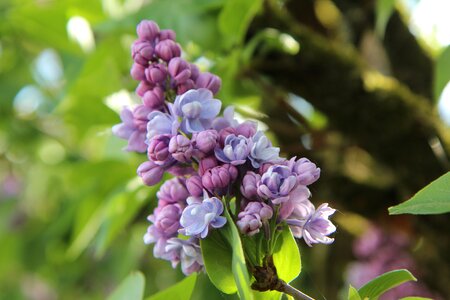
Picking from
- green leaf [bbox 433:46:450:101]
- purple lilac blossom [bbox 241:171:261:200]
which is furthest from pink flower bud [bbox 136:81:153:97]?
green leaf [bbox 433:46:450:101]

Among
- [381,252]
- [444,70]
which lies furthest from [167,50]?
[381,252]

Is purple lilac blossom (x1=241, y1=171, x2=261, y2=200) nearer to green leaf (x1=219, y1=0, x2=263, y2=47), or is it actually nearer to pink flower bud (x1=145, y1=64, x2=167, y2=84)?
pink flower bud (x1=145, y1=64, x2=167, y2=84)

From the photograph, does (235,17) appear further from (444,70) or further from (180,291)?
(180,291)

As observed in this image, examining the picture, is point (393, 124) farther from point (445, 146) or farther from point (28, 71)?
point (28, 71)

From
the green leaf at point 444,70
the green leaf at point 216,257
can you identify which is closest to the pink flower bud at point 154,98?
the green leaf at point 216,257

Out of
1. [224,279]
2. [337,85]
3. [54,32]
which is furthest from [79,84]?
[224,279]

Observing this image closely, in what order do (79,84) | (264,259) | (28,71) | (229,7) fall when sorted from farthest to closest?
(28,71)
(79,84)
(229,7)
(264,259)
